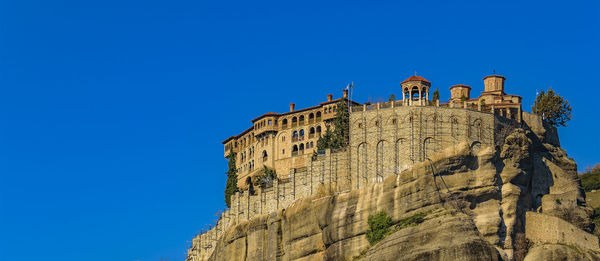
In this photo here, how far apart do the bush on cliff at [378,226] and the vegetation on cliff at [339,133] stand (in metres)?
10.5

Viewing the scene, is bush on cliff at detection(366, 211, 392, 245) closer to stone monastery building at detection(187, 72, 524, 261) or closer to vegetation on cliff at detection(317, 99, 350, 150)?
stone monastery building at detection(187, 72, 524, 261)

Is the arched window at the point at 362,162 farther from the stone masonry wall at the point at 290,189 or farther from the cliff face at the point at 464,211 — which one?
the cliff face at the point at 464,211

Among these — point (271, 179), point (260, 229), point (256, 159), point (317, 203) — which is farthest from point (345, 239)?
point (256, 159)

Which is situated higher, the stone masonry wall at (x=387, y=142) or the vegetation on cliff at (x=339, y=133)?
the vegetation on cliff at (x=339, y=133)

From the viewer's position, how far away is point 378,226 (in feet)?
328

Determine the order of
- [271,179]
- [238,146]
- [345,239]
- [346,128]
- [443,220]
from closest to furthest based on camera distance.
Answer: [443,220] → [345,239] → [346,128] → [271,179] → [238,146]

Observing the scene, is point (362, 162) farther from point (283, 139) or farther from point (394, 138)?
point (283, 139)

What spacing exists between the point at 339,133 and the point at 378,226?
13805 mm

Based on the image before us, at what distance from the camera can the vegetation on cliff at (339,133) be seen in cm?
10994

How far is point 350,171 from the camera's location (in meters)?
106

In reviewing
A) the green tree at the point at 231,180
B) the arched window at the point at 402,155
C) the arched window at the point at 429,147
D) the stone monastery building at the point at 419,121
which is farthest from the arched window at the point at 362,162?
the green tree at the point at 231,180

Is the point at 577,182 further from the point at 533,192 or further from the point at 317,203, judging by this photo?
the point at 317,203

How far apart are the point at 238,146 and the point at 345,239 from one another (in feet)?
116

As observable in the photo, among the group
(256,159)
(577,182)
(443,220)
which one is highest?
(256,159)
